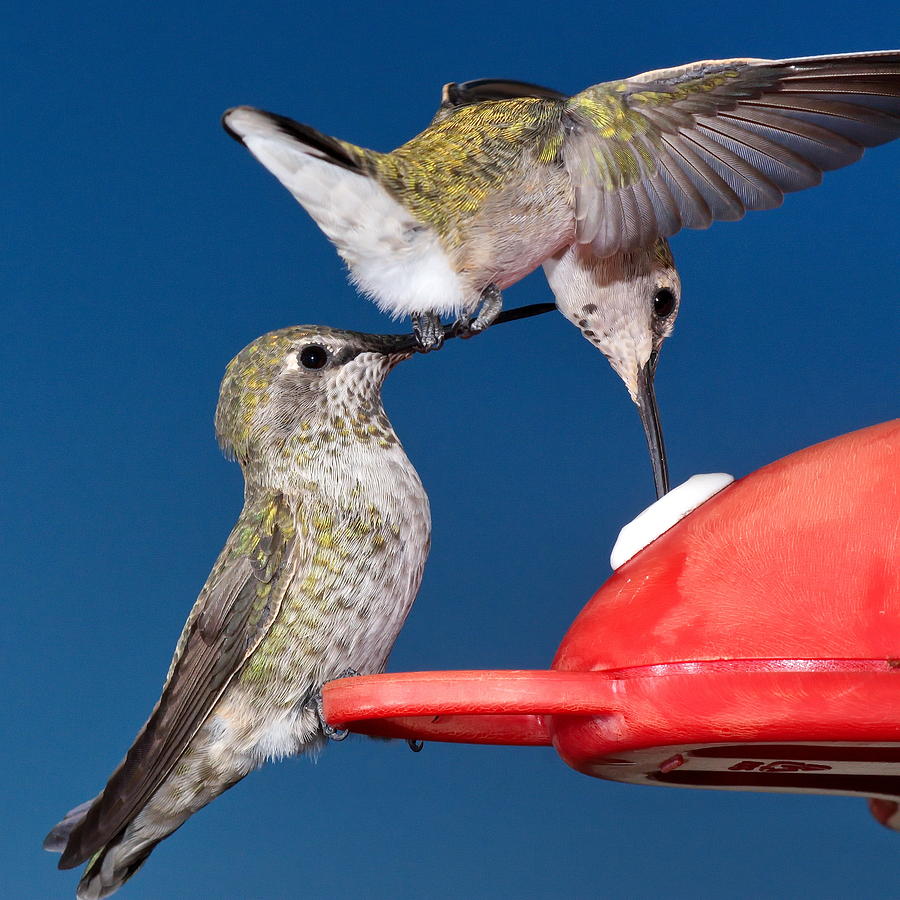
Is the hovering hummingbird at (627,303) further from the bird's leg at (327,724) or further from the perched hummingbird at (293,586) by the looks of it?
the bird's leg at (327,724)

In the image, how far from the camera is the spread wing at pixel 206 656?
112 cm

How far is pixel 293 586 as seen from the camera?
1.19m

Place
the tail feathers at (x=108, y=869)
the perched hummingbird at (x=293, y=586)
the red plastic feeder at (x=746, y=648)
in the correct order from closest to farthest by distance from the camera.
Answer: the red plastic feeder at (x=746, y=648), the perched hummingbird at (x=293, y=586), the tail feathers at (x=108, y=869)

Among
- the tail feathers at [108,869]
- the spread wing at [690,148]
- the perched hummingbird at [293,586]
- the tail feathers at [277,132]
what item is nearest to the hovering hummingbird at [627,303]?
the spread wing at [690,148]

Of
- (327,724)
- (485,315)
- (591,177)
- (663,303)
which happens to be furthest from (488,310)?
(327,724)

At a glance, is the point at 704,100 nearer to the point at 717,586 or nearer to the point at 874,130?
the point at 874,130

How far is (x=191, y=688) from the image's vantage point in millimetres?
1170

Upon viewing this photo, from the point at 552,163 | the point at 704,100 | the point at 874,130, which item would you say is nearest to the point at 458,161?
the point at 552,163

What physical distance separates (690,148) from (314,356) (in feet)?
1.52

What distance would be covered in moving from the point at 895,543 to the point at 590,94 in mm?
615

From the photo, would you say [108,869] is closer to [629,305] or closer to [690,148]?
[629,305]

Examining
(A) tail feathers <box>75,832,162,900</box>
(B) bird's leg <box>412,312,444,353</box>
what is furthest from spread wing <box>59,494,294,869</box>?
(B) bird's leg <box>412,312,444,353</box>

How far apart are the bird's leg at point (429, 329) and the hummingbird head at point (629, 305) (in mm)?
207

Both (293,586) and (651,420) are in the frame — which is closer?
(293,586)
